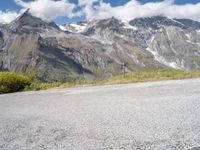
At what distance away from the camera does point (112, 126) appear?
31.2ft

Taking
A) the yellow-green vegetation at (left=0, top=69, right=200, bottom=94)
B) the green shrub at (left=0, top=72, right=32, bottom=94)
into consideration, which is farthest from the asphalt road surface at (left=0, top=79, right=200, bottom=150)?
the green shrub at (left=0, top=72, right=32, bottom=94)

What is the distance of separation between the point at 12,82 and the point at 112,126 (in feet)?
69.6

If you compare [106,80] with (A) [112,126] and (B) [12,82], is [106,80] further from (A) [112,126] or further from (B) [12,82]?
(A) [112,126]

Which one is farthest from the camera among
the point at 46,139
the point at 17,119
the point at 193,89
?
the point at 193,89

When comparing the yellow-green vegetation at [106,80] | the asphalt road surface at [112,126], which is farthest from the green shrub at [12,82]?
the asphalt road surface at [112,126]

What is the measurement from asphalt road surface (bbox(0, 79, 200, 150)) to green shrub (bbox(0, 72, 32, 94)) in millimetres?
14385

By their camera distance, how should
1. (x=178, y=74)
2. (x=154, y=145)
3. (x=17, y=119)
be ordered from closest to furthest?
(x=154, y=145) → (x=17, y=119) → (x=178, y=74)

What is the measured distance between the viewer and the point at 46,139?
29.0ft

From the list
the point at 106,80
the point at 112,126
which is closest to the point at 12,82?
the point at 106,80

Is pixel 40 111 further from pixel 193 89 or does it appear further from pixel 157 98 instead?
pixel 193 89

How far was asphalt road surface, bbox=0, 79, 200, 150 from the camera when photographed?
7781 mm

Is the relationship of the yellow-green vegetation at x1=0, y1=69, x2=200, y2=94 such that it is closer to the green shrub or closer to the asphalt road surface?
the green shrub

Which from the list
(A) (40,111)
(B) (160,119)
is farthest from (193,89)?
(A) (40,111)

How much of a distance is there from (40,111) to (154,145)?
7.78 m
